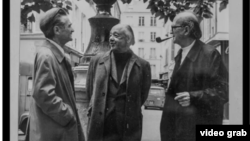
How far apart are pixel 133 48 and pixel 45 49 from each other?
115 cm

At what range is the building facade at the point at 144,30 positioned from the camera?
14.1ft

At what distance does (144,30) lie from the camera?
4379 millimetres

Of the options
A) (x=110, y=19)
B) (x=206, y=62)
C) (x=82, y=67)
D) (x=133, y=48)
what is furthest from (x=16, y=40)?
(x=206, y=62)

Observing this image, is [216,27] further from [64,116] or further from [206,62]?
[64,116]

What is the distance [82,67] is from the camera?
4312 millimetres

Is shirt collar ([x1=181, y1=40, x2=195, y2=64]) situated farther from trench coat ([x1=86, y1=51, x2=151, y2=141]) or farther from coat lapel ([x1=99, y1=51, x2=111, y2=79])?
coat lapel ([x1=99, y1=51, x2=111, y2=79])

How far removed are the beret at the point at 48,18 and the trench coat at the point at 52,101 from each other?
0.79 feet

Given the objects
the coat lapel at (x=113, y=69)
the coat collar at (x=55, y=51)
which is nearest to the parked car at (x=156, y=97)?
the coat lapel at (x=113, y=69)

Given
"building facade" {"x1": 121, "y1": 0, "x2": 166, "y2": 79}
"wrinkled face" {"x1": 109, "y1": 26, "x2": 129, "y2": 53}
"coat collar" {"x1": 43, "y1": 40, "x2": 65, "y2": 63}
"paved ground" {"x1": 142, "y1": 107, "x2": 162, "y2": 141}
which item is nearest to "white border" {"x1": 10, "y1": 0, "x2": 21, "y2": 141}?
"coat collar" {"x1": 43, "y1": 40, "x2": 65, "y2": 63}

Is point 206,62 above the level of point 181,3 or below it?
below

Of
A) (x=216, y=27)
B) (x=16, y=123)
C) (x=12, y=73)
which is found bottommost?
(x=16, y=123)

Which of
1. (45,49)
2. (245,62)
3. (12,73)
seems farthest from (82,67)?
(245,62)

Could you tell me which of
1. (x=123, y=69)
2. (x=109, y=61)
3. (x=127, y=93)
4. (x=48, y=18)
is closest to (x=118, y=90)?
(x=127, y=93)

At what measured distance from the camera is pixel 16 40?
4.41 metres
